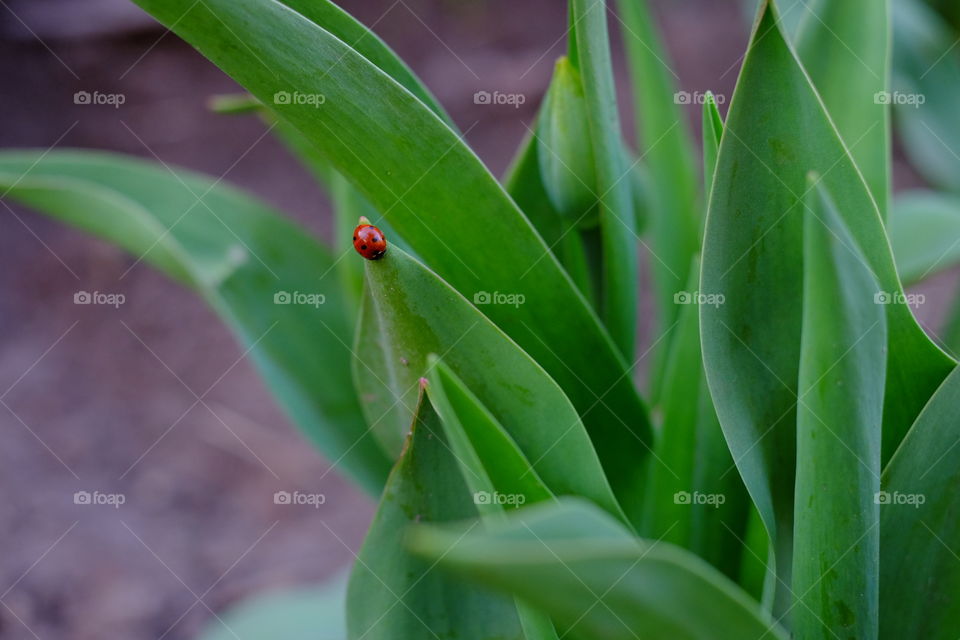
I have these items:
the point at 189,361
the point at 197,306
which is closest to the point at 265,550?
the point at 189,361

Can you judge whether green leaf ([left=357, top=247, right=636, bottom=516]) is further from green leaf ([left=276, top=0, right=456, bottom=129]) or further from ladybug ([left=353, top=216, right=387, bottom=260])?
green leaf ([left=276, top=0, right=456, bottom=129])

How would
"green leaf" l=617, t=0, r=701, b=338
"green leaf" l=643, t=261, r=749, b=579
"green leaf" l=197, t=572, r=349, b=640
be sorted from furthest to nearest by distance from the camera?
"green leaf" l=197, t=572, r=349, b=640, "green leaf" l=617, t=0, r=701, b=338, "green leaf" l=643, t=261, r=749, b=579

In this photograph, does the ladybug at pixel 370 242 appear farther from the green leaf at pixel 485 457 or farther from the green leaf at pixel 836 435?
the green leaf at pixel 836 435

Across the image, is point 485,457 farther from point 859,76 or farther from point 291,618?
point 291,618

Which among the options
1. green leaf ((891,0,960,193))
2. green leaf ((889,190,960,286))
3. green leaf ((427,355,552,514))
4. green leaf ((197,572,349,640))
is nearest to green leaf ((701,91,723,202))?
green leaf ((427,355,552,514))

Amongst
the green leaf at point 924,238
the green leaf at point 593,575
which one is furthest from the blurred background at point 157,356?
the green leaf at point 593,575

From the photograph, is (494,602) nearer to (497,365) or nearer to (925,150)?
(497,365)
